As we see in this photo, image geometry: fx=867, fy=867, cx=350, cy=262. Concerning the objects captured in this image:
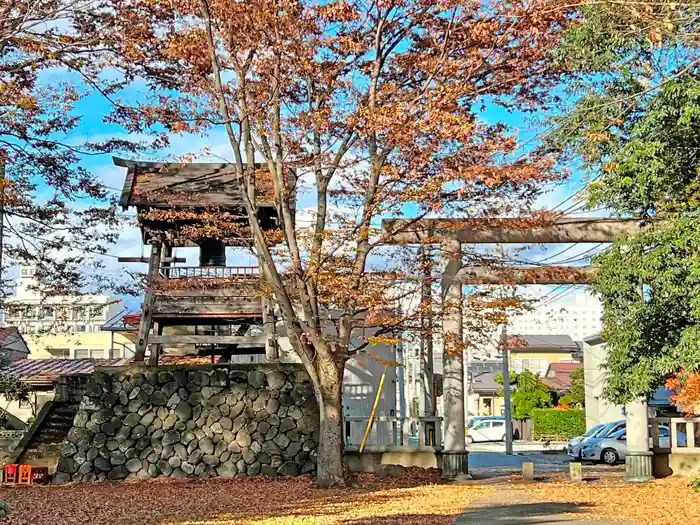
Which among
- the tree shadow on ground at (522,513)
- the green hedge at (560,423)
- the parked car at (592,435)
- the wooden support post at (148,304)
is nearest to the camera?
the tree shadow on ground at (522,513)

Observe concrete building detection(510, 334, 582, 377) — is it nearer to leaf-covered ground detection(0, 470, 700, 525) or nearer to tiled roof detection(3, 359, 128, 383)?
tiled roof detection(3, 359, 128, 383)

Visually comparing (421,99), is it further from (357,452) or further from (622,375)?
(357,452)

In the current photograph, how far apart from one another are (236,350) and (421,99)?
9.82 m

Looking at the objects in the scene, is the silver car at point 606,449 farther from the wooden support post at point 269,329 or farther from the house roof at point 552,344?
the house roof at point 552,344

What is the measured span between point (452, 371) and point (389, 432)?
259 centimetres

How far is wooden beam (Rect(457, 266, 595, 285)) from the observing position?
56.6ft

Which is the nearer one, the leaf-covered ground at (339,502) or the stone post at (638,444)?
the leaf-covered ground at (339,502)

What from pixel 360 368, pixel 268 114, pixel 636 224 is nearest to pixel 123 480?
pixel 360 368

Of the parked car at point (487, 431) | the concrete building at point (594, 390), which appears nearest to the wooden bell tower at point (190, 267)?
the concrete building at point (594, 390)

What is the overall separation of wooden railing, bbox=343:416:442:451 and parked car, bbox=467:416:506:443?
22051 mm

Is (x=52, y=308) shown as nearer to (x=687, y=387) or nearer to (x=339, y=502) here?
(x=339, y=502)

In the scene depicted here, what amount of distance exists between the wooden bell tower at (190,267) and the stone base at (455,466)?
441 cm

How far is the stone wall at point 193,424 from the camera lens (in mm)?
17844

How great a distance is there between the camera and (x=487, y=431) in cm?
4166
